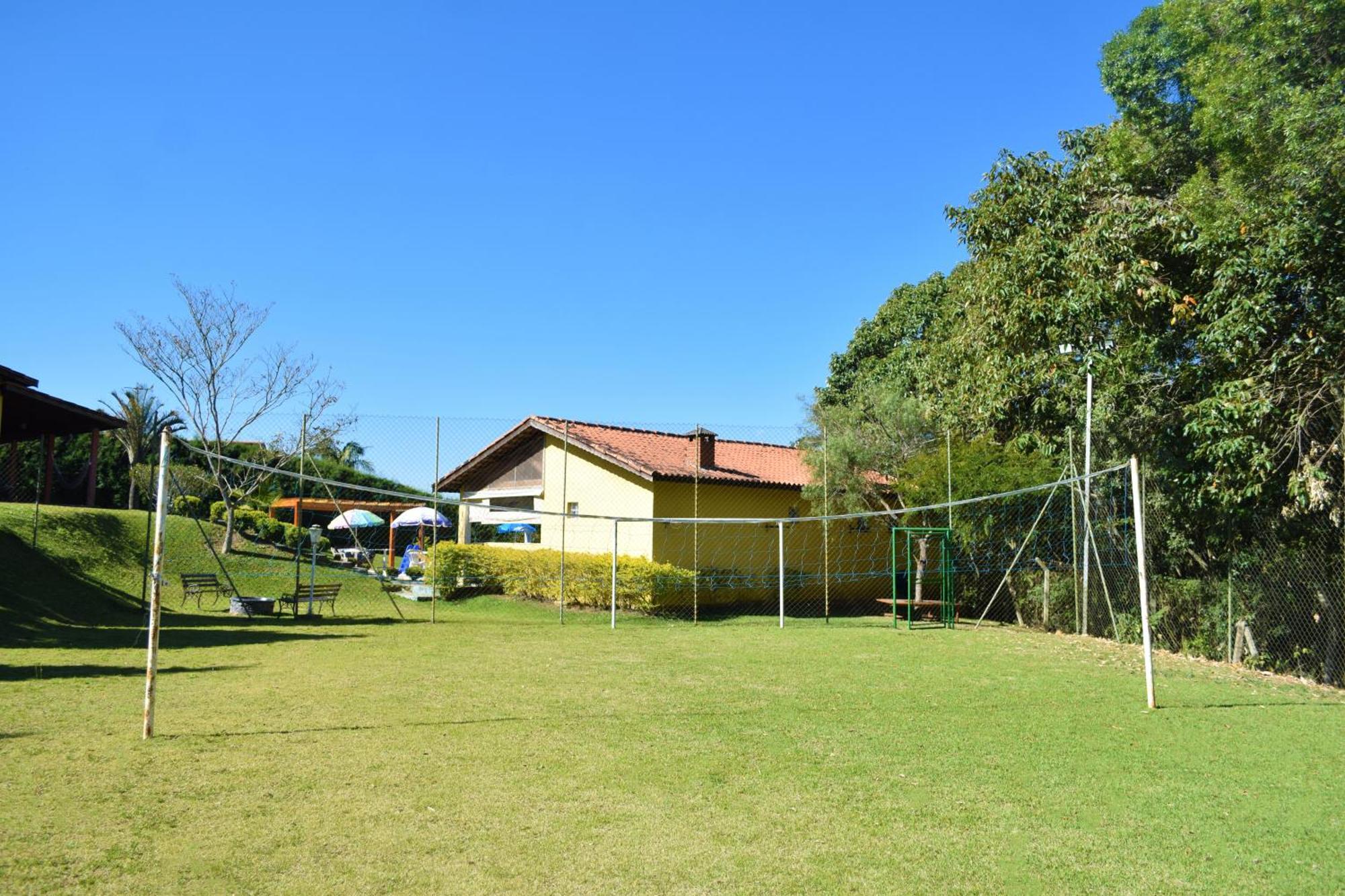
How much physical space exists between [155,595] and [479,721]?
2.63 metres

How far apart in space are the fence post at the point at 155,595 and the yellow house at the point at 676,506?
11.5 meters

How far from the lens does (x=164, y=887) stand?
3.97 metres

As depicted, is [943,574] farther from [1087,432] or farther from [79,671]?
[79,671]

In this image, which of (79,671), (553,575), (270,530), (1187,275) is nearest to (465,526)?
(553,575)

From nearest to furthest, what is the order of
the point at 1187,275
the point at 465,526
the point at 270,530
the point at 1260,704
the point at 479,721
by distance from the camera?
1. the point at 479,721
2. the point at 1260,704
3. the point at 1187,275
4. the point at 465,526
5. the point at 270,530

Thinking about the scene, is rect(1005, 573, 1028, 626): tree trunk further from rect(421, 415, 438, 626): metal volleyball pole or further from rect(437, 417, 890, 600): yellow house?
rect(421, 415, 438, 626): metal volleyball pole

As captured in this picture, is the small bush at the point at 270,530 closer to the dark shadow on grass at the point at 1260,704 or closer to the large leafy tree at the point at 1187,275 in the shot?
the large leafy tree at the point at 1187,275

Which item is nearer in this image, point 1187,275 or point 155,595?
point 155,595

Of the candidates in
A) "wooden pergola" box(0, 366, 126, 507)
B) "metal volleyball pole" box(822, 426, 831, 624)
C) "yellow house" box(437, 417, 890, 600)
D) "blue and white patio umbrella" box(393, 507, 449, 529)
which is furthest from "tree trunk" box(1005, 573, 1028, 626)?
"wooden pergola" box(0, 366, 126, 507)

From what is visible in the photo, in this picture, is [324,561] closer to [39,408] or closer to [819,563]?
[39,408]

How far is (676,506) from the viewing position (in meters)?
19.1

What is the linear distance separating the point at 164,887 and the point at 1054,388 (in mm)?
13435

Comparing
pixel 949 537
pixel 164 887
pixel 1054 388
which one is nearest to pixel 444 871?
pixel 164 887

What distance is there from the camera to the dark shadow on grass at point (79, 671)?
346 inches
